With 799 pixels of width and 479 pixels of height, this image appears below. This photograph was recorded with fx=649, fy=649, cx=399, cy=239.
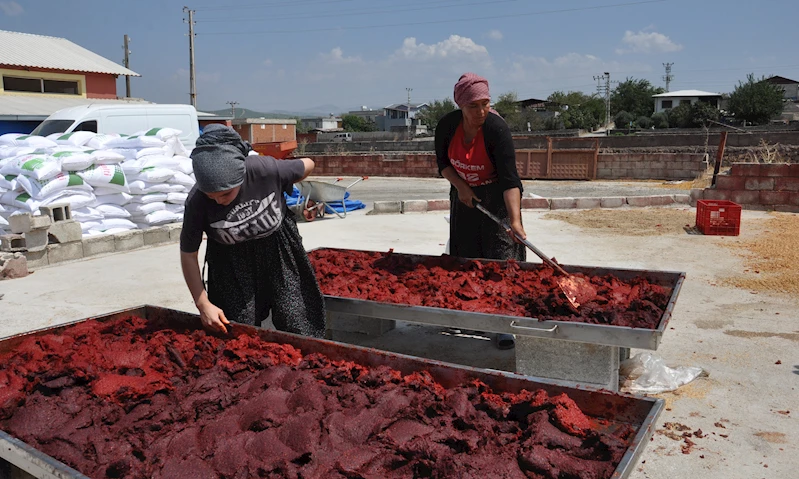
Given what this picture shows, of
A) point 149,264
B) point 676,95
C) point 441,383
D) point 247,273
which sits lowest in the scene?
point 149,264

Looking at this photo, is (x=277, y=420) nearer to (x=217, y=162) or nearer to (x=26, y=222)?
(x=217, y=162)

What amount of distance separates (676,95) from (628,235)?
5606cm

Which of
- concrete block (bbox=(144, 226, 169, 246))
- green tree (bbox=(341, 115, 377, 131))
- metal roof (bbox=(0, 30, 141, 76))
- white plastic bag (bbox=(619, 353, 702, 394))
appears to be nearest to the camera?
white plastic bag (bbox=(619, 353, 702, 394))

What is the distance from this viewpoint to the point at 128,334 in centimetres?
319

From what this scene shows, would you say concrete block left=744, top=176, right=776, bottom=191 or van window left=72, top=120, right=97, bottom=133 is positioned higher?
van window left=72, top=120, right=97, bottom=133

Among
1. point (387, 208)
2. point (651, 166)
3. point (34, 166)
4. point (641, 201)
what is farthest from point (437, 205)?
point (651, 166)

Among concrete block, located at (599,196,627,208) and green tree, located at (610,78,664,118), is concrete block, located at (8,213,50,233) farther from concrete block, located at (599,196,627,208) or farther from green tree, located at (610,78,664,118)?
green tree, located at (610,78,664,118)

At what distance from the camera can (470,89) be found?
3.79 m

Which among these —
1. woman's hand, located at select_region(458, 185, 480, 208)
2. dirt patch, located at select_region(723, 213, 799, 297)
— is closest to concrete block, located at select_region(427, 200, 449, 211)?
dirt patch, located at select_region(723, 213, 799, 297)

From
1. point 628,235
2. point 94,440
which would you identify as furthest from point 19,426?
point 628,235

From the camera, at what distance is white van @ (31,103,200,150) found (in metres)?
11.3

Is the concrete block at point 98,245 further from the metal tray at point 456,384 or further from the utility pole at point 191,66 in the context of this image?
the utility pole at point 191,66

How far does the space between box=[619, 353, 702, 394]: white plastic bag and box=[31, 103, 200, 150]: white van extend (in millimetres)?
9220

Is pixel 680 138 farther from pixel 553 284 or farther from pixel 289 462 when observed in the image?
pixel 289 462
